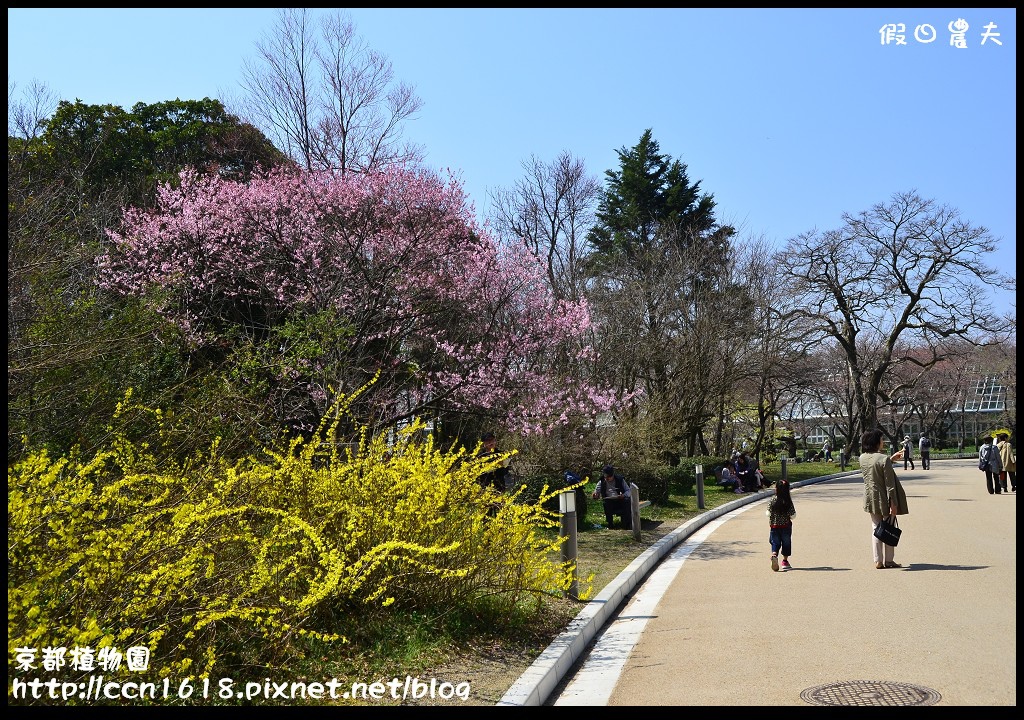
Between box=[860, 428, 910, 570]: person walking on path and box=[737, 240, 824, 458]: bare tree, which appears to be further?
Answer: box=[737, 240, 824, 458]: bare tree

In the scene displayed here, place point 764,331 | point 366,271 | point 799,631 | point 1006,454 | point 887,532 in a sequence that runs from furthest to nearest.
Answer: point 764,331, point 1006,454, point 366,271, point 887,532, point 799,631

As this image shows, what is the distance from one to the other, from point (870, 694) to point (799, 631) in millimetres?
1870

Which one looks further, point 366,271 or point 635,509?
point 366,271

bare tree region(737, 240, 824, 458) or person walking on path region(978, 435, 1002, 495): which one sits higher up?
bare tree region(737, 240, 824, 458)

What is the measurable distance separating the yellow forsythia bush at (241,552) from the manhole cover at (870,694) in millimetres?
2432

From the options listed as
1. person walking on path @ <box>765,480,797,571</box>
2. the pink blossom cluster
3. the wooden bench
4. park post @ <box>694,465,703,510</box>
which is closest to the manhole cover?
person walking on path @ <box>765,480,797,571</box>

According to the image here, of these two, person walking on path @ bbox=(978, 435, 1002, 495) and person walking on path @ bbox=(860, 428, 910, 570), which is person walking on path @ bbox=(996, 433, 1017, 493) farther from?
person walking on path @ bbox=(860, 428, 910, 570)

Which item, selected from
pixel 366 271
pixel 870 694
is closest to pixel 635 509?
pixel 366 271

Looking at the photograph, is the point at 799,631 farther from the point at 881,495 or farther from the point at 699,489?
the point at 699,489

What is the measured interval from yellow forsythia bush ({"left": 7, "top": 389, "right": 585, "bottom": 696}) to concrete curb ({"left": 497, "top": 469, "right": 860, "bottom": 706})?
18.6 inches

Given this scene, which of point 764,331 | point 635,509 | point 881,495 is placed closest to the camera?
point 881,495

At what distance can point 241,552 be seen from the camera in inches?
237

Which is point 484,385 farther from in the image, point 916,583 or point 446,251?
point 916,583

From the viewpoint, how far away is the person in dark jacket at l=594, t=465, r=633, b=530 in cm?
1452
